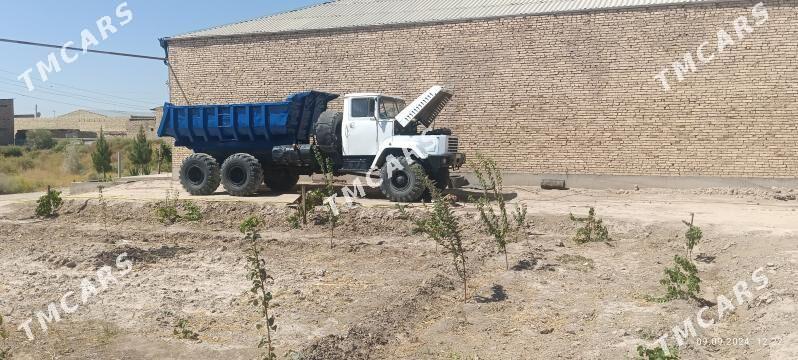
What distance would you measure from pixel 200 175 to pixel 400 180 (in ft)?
16.2

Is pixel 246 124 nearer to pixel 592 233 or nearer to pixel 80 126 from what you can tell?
pixel 592 233

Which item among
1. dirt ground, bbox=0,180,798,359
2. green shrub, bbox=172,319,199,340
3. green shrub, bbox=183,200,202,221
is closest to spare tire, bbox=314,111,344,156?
dirt ground, bbox=0,180,798,359

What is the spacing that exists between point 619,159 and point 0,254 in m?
12.2

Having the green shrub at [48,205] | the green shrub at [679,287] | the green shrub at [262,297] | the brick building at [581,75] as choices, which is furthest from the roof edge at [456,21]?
the green shrub at [262,297]

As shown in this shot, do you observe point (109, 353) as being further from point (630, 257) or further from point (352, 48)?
point (352, 48)

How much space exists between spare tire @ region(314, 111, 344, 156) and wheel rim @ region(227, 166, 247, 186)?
6.28ft

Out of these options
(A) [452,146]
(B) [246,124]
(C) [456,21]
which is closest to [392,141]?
(A) [452,146]

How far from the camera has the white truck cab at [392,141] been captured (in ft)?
39.3

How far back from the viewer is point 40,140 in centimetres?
4928

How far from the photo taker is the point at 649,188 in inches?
550

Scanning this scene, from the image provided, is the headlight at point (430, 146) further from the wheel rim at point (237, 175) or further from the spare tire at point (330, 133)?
the wheel rim at point (237, 175)

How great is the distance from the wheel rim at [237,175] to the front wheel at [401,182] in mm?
3394

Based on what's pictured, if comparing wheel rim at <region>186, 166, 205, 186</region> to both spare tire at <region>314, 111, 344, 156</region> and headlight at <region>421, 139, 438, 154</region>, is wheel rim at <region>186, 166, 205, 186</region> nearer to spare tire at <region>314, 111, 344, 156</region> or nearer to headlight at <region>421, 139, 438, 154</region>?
spare tire at <region>314, 111, 344, 156</region>

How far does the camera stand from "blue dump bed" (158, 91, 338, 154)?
43.8 feet
